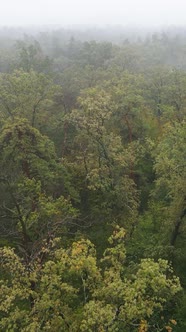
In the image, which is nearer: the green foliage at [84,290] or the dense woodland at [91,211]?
the green foliage at [84,290]

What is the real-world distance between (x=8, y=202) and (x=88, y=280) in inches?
511

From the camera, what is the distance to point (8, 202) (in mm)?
25828

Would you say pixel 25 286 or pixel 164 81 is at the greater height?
pixel 164 81

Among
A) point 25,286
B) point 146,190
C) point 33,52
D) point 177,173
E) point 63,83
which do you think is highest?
point 33,52

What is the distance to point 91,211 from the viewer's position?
93.6 ft

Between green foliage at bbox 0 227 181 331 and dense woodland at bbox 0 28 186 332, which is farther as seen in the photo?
dense woodland at bbox 0 28 186 332

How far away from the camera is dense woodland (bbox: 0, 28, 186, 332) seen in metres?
13.6

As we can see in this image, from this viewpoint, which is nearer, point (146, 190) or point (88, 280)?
point (88, 280)

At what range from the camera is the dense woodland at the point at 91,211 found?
13594mm

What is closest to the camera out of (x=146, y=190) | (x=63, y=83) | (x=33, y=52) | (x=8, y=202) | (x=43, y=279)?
(x=43, y=279)

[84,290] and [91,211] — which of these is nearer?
[84,290]

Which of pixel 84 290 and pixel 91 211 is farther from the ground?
pixel 84 290

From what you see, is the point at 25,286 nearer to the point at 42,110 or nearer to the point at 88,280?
the point at 88,280

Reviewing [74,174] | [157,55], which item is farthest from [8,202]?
[157,55]
